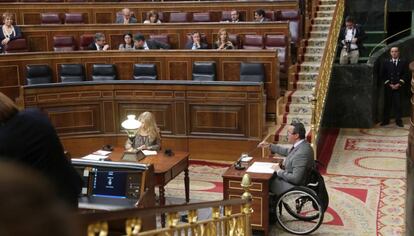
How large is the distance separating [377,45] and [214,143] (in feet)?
Result: 16.8

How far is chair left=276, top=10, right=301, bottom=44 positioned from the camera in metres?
10.5

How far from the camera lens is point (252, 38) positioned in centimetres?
975

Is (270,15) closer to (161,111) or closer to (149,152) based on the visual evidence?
(161,111)

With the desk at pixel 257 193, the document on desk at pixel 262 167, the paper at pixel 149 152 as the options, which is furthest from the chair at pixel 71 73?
the desk at pixel 257 193

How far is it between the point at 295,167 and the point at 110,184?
170 cm

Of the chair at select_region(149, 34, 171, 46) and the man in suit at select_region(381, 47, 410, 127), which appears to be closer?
the chair at select_region(149, 34, 171, 46)

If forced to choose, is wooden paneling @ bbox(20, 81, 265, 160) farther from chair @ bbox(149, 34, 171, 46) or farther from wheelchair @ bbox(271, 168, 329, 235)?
wheelchair @ bbox(271, 168, 329, 235)

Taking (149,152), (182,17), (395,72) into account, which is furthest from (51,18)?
(395,72)

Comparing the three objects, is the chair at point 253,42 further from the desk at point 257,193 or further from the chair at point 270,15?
the desk at point 257,193

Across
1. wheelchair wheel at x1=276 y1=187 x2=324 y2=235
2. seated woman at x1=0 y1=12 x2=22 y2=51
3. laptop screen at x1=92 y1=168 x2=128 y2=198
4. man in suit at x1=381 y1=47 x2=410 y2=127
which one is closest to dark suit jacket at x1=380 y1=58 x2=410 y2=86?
man in suit at x1=381 y1=47 x2=410 y2=127

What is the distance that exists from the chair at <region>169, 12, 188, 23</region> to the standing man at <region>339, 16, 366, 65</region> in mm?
2863

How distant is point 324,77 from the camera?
9391mm

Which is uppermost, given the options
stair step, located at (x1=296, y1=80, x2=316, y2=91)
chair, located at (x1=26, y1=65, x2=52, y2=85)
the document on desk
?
chair, located at (x1=26, y1=65, x2=52, y2=85)

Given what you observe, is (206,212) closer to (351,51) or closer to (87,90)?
(87,90)
